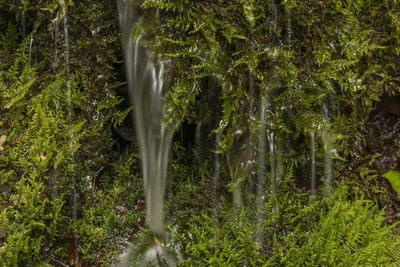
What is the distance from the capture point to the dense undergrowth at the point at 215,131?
203 cm

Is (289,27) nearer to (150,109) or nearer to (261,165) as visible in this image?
(261,165)

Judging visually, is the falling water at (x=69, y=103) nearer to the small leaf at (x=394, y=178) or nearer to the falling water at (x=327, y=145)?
the falling water at (x=327, y=145)

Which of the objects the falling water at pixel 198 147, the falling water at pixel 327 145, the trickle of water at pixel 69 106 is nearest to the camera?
the trickle of water at pixel 69 106

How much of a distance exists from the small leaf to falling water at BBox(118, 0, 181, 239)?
1.56m

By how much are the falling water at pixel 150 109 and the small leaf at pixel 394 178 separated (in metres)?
1.56

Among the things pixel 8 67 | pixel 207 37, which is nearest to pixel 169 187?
pixel 207 37

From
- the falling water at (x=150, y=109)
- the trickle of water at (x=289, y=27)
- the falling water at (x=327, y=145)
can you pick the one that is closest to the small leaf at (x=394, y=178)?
the falling water at (x=327, y=145)

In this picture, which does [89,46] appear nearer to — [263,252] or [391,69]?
[263,252]

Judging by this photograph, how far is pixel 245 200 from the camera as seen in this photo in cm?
232

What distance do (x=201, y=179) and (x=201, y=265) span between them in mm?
670

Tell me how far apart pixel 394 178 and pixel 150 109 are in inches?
69.9

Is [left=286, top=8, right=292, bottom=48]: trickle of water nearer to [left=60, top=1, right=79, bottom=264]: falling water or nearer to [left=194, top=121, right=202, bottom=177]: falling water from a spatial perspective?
[left=194, top=121, right=202, bottom=177]: falling water

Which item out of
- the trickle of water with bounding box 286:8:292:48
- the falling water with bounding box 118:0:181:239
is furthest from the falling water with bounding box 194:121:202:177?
the trickle of water with bounding box 286:8:292:48

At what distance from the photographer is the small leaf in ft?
8.05
